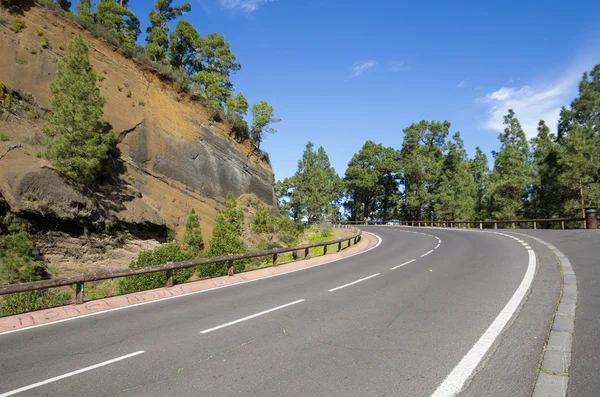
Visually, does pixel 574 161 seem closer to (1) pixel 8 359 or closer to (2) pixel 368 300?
(2) pixel 368 300

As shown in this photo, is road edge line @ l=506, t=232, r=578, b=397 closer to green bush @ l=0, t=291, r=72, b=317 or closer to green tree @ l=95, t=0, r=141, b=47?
green bush @ l=0, t=291, r=72, b=317

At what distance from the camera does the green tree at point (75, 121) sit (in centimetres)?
1941

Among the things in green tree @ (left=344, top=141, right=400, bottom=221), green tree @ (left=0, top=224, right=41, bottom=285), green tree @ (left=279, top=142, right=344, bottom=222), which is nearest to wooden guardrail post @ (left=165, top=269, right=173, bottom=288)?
green tree @ (left=0, top=224, right=41, bottom=285)

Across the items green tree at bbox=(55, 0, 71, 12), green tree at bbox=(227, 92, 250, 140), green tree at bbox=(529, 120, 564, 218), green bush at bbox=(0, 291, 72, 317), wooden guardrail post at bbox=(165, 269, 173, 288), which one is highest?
green tree at bbox=(55, 0, 71, 12)

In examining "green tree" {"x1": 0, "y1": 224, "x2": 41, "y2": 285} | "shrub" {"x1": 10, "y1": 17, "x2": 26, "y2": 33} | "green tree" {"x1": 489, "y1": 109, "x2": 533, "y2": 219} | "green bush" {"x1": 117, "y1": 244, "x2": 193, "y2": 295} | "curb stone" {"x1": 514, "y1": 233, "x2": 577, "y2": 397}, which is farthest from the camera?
"green tree" {"x1": 489, "y1": 109, "x2": 533, "y2": 219}

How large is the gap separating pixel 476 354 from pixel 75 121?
22.4m

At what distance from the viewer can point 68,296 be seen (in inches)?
569

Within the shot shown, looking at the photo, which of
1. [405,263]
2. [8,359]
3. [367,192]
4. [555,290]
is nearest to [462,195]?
[367,192]

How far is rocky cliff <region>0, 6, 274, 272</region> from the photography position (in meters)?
19.3

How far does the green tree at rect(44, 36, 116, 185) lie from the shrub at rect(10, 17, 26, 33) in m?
8.84

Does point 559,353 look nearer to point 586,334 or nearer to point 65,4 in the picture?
point 586,334

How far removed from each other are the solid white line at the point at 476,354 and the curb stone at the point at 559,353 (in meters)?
0.66

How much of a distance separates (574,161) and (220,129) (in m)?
34.4

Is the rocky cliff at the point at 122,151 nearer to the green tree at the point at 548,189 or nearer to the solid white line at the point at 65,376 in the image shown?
the solid white line at the point at 65,376
